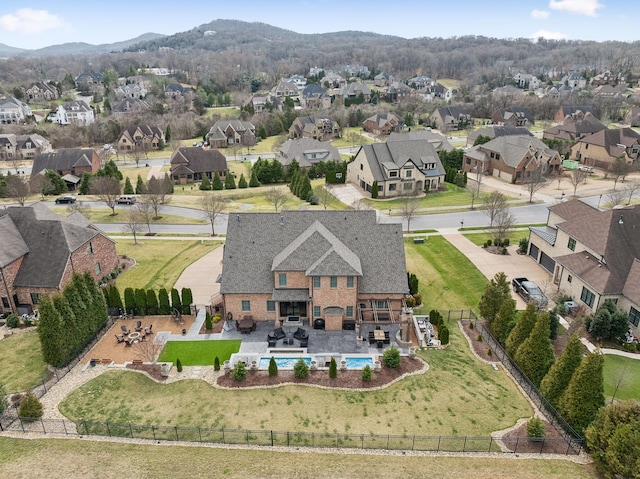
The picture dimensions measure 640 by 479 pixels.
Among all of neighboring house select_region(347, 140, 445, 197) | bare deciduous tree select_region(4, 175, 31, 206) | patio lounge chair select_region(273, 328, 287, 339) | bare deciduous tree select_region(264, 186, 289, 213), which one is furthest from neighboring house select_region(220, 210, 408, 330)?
bare deciduous tree select_region(4, 175, 31, 206)

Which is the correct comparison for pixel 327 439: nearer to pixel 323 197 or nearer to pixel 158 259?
pixel 158 259

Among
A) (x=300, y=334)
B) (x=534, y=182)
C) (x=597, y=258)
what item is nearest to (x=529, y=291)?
(x=597, y=258)

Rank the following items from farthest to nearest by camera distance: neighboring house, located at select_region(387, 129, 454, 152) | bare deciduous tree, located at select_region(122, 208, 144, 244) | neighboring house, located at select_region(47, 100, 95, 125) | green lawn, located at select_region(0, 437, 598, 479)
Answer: neighboring house, located at select_region(47, 100, 95, 125) → neighboring house, located at select_region(387, 129, 454, 152) → bare deciduous tree, located at select_region(122, 208, 144, 244) → green lawn, located at select_region(0, 437, 598, 479)

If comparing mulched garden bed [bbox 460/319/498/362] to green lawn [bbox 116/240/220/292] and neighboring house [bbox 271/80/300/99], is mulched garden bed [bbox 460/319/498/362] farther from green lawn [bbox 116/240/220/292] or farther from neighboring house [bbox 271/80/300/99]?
neighboring house [bbox 271/80/300/99]

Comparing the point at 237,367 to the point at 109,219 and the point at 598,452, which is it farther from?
the point at 109,219

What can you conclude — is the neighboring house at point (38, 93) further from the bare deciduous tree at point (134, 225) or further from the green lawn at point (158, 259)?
the green lawn at point (158, 259)

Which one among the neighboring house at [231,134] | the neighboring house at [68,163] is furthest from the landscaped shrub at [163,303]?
the neighboring house at [231,134]
